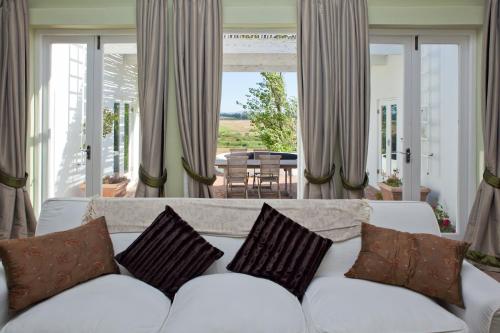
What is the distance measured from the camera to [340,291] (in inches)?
77.3

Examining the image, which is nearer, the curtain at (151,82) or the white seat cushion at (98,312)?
the white seat cushion at (98,312)

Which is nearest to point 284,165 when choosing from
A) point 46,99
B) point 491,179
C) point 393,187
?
point 393,187

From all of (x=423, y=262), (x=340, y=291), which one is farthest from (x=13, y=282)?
(x=423, y=262)

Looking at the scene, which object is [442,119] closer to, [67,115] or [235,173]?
[235,173]

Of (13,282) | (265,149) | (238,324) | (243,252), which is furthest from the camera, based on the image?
(265,149)

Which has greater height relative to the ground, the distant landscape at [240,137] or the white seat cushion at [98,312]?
the distant landscape at [240,137]

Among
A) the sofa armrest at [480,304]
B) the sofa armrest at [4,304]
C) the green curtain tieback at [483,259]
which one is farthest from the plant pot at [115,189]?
the green curtain tieback at [483,259]

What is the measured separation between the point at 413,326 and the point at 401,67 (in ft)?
9.22

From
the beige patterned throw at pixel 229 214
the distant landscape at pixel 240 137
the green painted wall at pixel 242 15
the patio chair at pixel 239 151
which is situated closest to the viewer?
the beige patterned throw at pixel 229 214

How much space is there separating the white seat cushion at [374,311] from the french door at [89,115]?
2.57m

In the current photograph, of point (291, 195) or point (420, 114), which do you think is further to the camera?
point (291, 195)

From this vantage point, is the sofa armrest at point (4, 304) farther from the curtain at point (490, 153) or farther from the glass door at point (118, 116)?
the curtain at point (490, 153)

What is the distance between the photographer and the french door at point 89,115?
3881 mm

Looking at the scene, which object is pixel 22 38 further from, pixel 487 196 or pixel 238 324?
pixel 487 196
